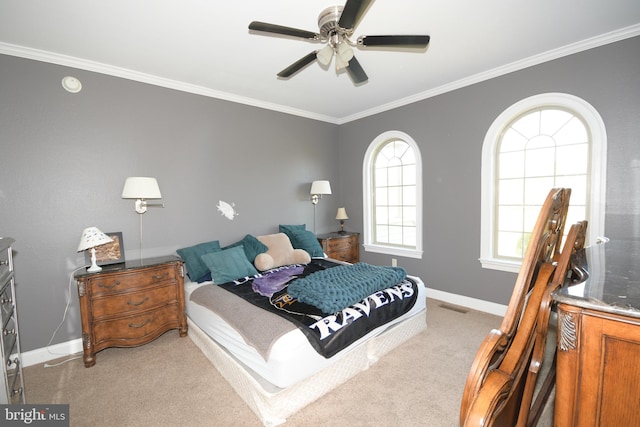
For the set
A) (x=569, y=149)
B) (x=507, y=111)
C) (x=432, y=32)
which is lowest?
(x=569, y=149)

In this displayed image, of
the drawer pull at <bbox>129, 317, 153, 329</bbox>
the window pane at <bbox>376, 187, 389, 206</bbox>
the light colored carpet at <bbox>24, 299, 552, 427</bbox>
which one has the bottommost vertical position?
the light colored carpet at <bbox>24, 299, 552, 427</bbox>

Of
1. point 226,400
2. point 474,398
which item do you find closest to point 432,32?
point 474,398

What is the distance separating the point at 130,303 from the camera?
2.51m

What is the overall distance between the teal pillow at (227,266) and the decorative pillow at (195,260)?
93mm

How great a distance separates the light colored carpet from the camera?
5.81ft

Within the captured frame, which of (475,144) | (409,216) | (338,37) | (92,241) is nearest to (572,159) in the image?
(475,144)

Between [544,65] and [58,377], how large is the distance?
5288mm

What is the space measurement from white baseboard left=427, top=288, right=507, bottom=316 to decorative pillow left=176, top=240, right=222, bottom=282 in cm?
295

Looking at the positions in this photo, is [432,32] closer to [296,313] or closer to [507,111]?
[507,111]

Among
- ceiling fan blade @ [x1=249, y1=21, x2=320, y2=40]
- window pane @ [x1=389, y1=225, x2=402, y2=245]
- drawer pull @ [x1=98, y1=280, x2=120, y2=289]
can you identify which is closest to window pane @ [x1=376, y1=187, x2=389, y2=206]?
window pane @ [x1=389, y1=225, x2=402, y2=245]

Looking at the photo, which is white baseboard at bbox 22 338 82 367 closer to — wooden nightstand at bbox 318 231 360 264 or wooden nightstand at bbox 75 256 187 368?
wooden nightstand at bbox 75 256 187 368

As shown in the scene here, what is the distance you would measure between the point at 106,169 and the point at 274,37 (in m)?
2.13

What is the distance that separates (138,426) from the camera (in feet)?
5.67

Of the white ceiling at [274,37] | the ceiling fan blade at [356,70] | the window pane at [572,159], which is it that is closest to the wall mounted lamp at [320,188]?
the white ceiling at [274,37]
